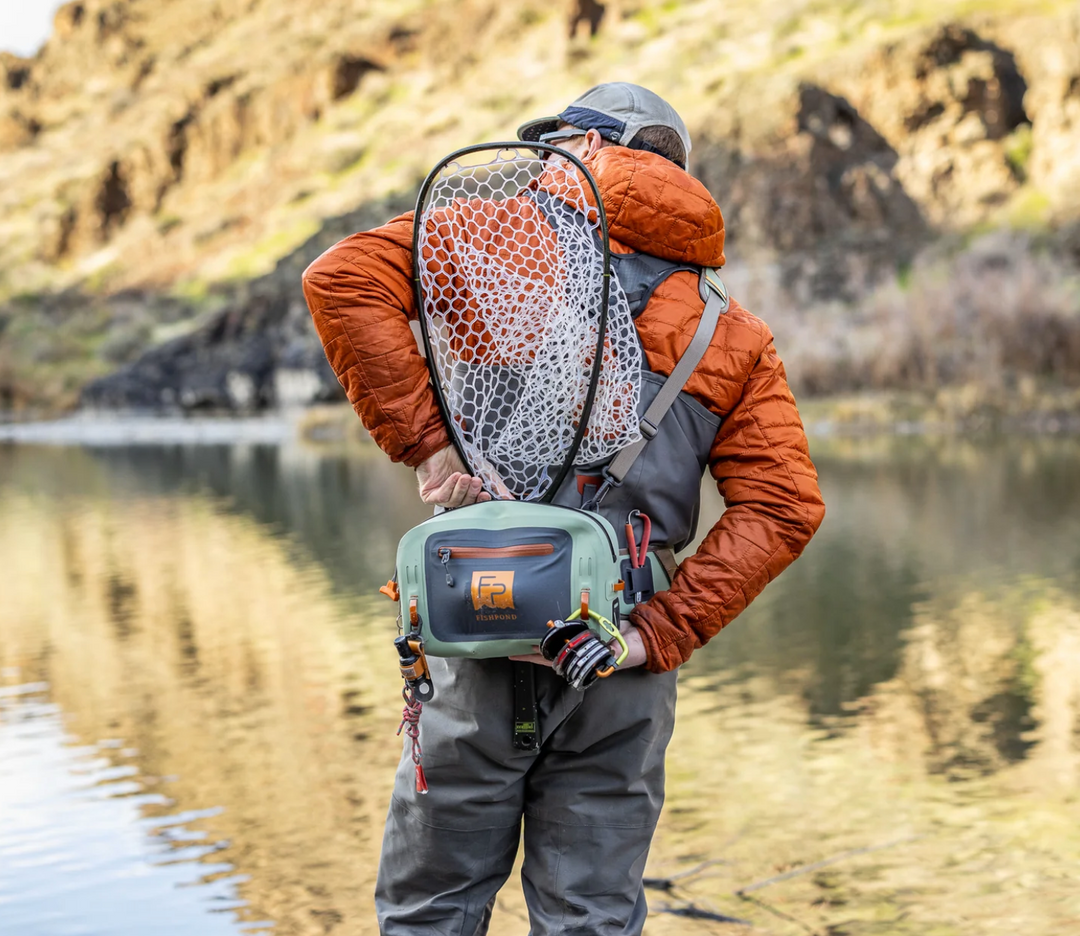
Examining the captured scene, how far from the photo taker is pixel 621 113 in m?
2.42

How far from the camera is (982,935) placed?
3.28 m

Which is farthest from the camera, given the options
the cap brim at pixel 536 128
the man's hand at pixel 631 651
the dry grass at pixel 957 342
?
the dry grass at pixel 957 342

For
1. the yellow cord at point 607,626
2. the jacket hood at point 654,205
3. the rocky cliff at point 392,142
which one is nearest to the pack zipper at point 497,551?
the yellow cord at point 607,626

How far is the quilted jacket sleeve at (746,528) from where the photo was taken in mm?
2326

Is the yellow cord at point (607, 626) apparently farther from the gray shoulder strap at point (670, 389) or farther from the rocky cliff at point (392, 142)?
the rocky cliff at point (392, 142)

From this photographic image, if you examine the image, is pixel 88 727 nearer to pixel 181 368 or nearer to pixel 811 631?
pixel 811 631

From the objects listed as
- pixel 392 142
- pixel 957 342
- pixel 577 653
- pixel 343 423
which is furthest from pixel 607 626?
pixel 392 142

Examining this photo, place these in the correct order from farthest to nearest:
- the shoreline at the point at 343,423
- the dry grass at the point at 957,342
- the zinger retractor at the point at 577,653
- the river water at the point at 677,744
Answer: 1. the dry grass at the point at 957,342
2. the shoreline at the point at 343,423
3. the river water at the point at 677,744
4. the zinger retractor at the point at 577,653

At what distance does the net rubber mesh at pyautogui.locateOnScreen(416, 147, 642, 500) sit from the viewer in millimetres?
2314

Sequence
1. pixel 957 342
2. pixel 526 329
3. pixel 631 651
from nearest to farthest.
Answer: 1. pixel 631 651
2. pixel 526 329
3. pixel 957 342

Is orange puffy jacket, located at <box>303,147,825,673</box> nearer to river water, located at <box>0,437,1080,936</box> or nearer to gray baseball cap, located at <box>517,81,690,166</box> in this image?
gray baseball cap, located at <box>517,81,690,166</box>

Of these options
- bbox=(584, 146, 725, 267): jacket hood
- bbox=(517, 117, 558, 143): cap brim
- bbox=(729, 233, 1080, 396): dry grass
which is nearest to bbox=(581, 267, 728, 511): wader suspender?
bbox=(584, 146, 725, 267): jacket hood

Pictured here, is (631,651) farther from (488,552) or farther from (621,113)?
(621,113)

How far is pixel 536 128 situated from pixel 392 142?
97.8 m
